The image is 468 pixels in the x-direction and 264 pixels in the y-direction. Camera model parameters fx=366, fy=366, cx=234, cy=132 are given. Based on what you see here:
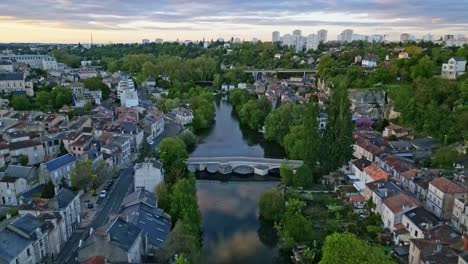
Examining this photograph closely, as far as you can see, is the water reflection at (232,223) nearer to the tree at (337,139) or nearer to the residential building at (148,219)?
the residential building at (148,219)

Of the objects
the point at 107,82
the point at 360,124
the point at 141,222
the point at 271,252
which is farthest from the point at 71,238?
the point at 107,82

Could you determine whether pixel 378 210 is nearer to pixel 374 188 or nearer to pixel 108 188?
pixel 374 188

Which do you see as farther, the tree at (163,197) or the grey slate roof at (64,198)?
the tree at (163,197)

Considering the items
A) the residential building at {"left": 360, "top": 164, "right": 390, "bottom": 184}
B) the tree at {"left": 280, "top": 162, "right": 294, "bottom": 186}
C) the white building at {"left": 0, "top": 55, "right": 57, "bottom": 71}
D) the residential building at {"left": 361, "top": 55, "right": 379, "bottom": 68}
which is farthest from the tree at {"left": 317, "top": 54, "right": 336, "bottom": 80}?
the white building at {"left": 0, "top": 55, "right": 57, "bottom": 71}

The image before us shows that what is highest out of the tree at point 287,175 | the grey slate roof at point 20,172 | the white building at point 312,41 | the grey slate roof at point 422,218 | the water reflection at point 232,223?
the white building at point 312,41

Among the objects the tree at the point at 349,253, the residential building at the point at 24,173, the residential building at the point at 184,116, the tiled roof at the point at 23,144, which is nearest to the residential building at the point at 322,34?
the residential building at the point at 184,116

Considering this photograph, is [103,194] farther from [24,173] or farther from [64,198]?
[24,173]
